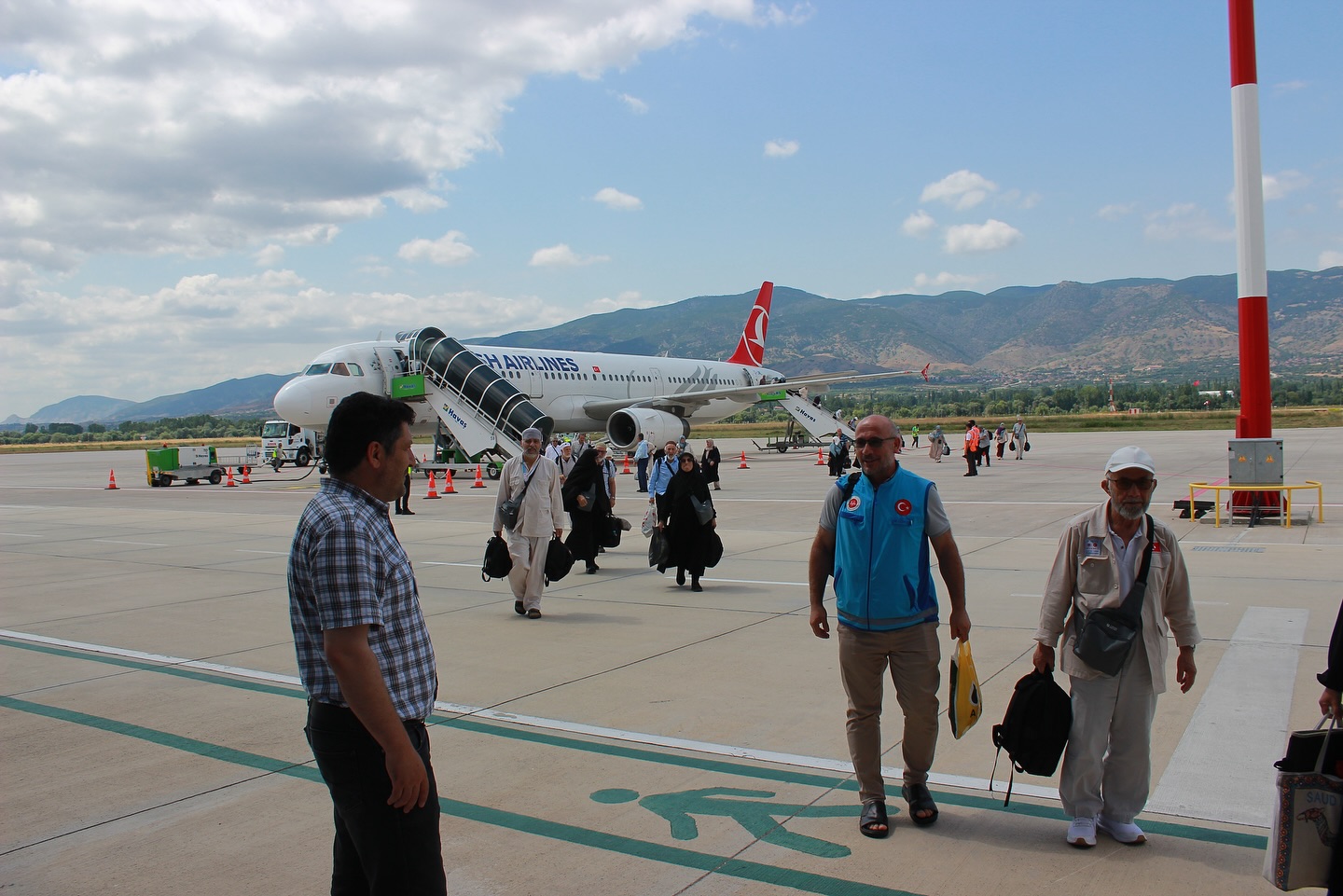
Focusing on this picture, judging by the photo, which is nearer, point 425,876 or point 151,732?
point 425,876

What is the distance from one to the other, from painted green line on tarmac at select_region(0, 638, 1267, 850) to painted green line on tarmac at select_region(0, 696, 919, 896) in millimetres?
914

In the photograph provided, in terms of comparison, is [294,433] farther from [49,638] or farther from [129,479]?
[49,638]

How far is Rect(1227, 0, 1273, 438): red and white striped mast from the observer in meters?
14.5

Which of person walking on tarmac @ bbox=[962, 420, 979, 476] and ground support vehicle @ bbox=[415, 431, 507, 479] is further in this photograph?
ground support vehicle @ bbox=[415, 431, 507, 479]

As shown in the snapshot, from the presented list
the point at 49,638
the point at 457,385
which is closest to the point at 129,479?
the point at 457,385

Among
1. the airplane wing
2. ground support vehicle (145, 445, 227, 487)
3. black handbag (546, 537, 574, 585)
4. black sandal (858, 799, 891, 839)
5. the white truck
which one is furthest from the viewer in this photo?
the white truck

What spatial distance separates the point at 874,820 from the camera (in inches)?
172

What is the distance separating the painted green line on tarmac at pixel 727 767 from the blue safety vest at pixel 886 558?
0.93 m

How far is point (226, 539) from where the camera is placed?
16.5 meters

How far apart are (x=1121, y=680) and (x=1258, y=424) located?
43.0 ft

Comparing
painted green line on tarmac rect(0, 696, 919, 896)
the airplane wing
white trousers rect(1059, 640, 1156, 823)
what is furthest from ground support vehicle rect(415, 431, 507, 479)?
white trousers rect(1059, 640, 1156, 823)

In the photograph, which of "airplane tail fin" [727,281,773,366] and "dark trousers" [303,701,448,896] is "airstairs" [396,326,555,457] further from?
"dark trousers" [303,701,448,896]

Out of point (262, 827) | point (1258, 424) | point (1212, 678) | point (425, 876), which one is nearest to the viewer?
point (425, 876)

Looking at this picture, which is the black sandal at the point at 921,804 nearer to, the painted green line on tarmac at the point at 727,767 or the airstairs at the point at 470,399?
the painted green line on tarmac at the point at 727,767
